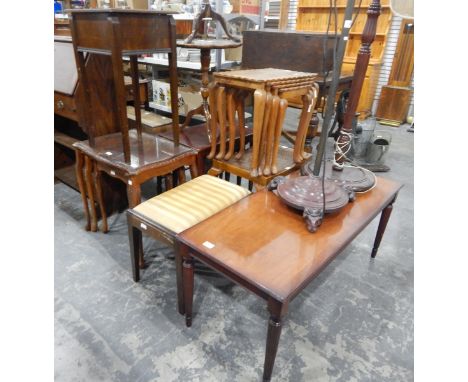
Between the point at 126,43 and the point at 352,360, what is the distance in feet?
5.44

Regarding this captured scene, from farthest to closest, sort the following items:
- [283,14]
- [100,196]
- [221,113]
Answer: [283,14] < [100,196] < [221,113]

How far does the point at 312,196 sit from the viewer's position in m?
1.34

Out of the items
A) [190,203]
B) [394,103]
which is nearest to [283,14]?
[394,103]

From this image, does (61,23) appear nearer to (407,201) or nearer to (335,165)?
(335,165)

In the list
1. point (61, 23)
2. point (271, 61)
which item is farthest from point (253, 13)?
point (61, 23)

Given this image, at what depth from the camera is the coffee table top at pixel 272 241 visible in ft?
3.34

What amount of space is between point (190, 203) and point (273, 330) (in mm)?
676

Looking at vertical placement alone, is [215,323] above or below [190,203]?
below

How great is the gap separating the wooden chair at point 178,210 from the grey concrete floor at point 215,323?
0.49 ft

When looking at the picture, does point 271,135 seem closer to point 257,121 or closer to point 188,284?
point 257,121

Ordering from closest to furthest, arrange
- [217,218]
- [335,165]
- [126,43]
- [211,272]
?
[217,218], [126,43], [335,165], [211,272]

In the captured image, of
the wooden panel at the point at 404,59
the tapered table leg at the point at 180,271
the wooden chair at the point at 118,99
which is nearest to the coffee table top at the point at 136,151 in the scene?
the wooden chair at the point at 118,99

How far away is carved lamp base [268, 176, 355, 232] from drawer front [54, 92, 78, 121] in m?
1.35

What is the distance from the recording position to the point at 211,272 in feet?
5.85
